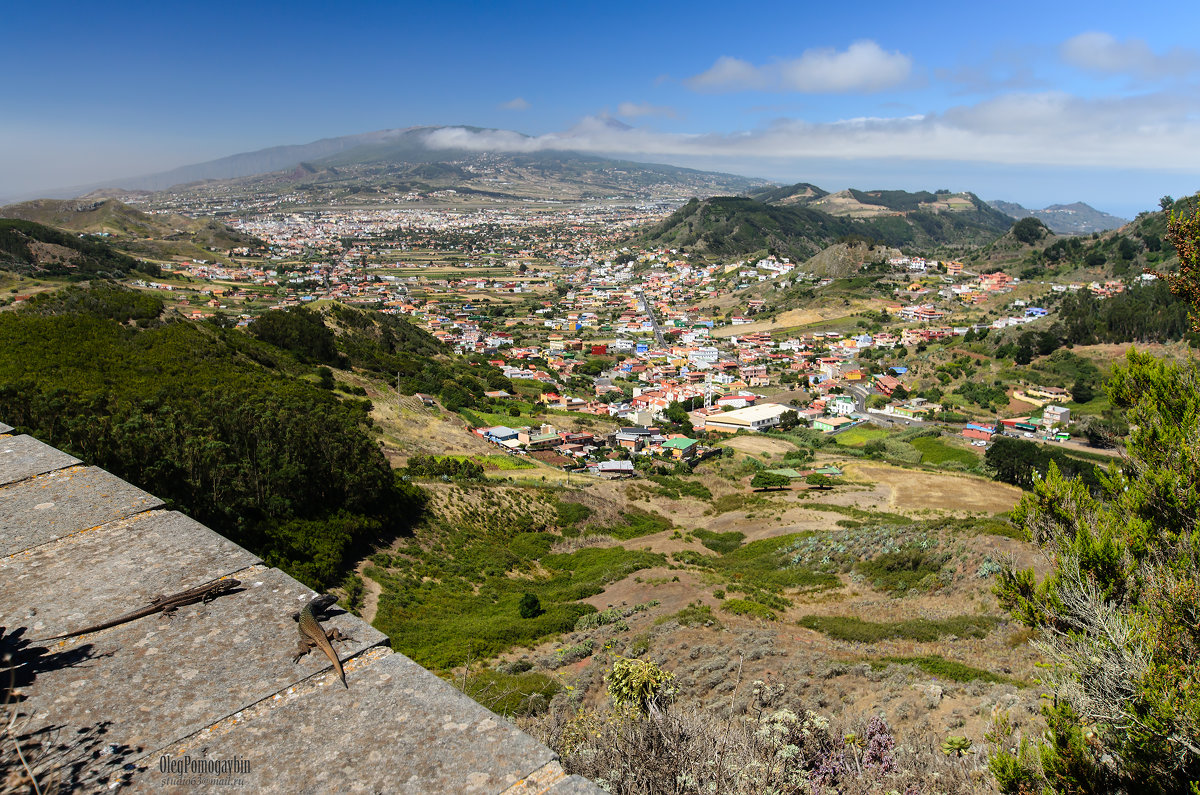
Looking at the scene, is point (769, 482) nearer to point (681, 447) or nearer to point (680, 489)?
point (680, 489)

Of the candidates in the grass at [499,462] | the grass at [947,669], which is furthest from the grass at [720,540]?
the grass at [947,669]

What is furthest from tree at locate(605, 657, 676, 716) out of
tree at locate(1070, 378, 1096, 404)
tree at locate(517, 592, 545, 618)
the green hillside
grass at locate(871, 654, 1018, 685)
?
tree at locate(1070, 378, 1096, 404)

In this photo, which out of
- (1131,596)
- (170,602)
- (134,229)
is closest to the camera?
(170,602)

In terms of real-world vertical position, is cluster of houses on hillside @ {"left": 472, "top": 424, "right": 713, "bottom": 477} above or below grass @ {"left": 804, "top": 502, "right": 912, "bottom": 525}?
below

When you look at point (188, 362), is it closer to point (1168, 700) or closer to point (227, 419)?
point (227, 419)

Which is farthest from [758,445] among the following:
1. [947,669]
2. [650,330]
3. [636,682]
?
[650,330]

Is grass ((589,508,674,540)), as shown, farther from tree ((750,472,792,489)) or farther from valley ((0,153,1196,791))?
tree ((750,472,792,489))
